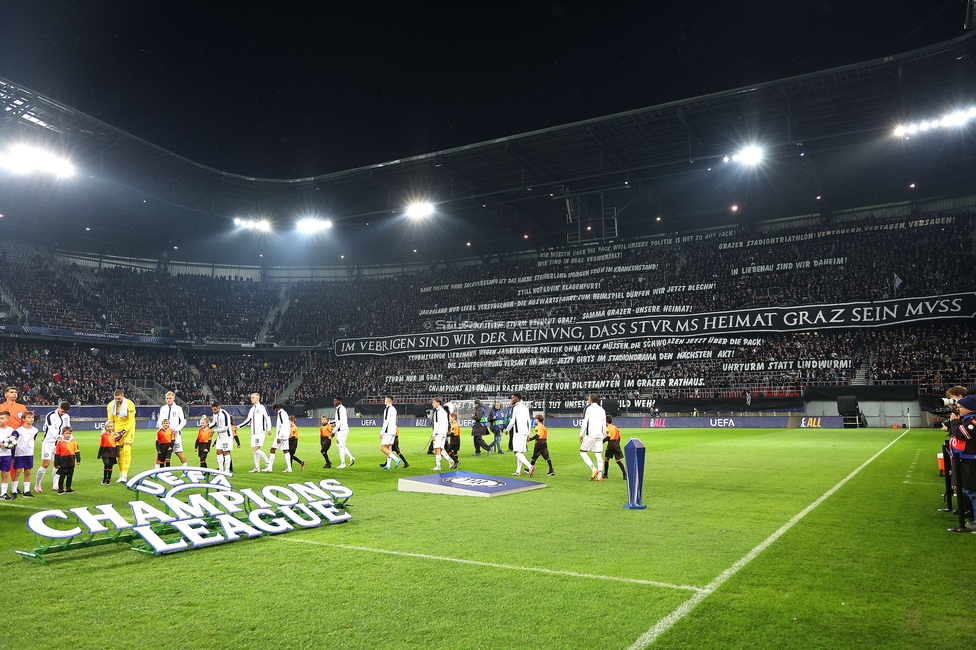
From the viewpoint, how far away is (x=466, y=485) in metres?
12.3

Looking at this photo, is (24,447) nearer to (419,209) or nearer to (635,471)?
(635,471)

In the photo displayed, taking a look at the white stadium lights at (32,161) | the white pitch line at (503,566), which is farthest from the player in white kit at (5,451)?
the white stadium lights at (32,161)

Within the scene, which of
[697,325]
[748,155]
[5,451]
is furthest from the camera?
[697,325]

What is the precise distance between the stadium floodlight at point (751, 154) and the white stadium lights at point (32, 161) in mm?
42835

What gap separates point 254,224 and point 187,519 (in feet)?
174

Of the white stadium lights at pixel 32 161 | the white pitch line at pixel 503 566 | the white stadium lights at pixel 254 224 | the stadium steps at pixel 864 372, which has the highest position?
the white stadium lights at pixel 254 224

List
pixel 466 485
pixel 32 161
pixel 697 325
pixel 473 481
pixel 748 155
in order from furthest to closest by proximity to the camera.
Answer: pixel 697 325 → pixel 32 161 → pixel 748 155 → pixel 473 481 → pixel 466 485

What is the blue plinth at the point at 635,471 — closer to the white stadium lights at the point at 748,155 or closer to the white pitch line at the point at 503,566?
Answer: the white pitch line at the point at 503,566

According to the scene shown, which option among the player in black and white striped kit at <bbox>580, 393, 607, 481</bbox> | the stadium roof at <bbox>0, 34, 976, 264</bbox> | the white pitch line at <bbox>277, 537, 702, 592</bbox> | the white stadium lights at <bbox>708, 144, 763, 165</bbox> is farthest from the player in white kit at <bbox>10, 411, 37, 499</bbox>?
the white stadium lights at <bbox>708, 144, 763, 165</bbox>

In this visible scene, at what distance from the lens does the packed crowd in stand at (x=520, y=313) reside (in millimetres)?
40719

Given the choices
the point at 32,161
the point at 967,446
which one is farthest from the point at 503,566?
the point at 32,161

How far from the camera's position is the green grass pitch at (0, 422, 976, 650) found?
481cm

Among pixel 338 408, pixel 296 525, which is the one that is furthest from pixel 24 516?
pixel 338 408

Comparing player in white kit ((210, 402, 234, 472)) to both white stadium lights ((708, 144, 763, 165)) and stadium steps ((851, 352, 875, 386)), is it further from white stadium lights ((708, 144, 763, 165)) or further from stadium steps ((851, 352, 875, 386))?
stadium steps ((851, 352, 875, 386))
